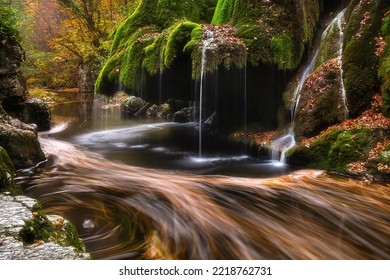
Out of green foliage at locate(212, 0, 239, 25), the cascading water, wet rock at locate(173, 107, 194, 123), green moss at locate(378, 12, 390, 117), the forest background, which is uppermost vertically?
the forest background

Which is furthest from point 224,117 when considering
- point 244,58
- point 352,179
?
point 352,179

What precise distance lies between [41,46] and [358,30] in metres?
32.9

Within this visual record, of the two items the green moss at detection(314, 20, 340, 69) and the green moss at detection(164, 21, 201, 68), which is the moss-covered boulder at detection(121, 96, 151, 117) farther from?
the green moss at detection(314, 20, 340, 69)

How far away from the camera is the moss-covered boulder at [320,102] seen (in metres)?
7.79

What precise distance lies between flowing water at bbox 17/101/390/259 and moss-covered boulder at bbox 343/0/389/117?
80.3 inches

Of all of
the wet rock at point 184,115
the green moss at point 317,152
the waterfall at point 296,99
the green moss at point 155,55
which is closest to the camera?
the green moss at point 317,152

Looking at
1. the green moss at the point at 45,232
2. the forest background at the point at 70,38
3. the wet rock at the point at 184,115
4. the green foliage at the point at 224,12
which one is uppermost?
the forest background at the point at 70,38

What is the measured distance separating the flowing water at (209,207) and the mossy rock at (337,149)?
1.15 ft

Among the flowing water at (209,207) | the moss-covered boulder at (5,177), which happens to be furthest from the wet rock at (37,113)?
the moss-covered boulder at (5,177)

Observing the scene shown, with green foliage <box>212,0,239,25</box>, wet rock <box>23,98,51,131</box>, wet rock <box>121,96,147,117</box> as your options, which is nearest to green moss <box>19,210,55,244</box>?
green foliage <box>212,0,239,25</box>

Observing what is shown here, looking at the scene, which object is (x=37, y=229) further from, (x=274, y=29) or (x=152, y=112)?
(x=152, y=112)

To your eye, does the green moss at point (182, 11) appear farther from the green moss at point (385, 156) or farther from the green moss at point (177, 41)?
the green moss at point (385, 156)

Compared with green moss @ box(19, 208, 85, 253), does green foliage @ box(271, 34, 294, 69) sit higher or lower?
higher

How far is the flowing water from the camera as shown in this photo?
423 centimetres
